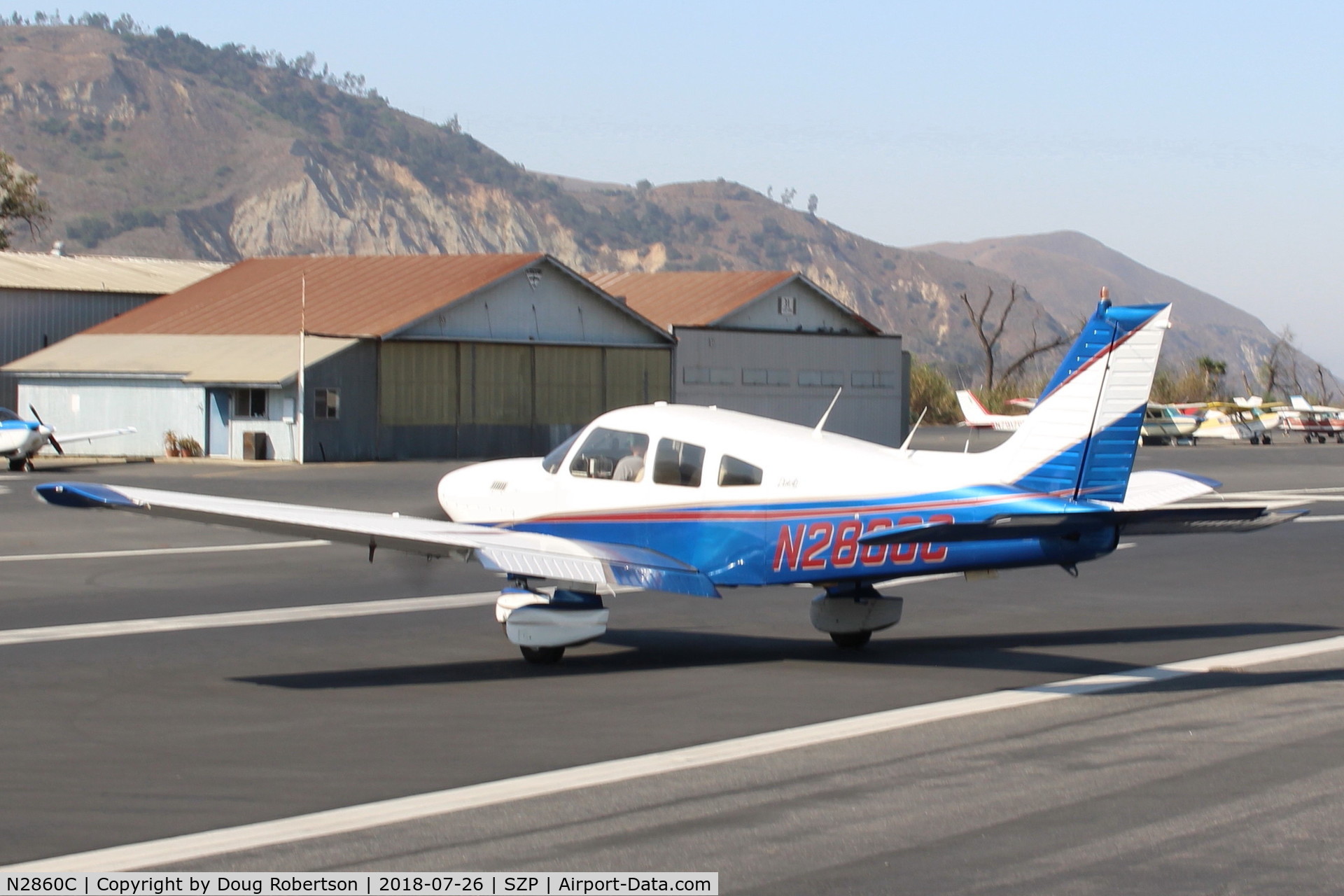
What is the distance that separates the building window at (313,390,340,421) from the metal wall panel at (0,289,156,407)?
1460cm

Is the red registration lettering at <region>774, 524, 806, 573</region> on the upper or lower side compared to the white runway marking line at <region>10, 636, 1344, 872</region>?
upper

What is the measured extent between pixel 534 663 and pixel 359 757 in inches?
135

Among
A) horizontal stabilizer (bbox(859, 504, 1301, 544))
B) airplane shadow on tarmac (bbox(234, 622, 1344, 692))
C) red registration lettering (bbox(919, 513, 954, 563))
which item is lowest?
airplane shadow on tarmac (bbox(234, 622, 1344, 692))

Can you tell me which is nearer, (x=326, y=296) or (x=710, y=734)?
(x=710, y=734)

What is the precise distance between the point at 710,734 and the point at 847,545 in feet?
7.57

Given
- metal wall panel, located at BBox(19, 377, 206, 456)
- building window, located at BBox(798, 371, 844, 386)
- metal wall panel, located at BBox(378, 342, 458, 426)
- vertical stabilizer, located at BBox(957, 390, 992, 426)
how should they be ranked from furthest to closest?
building window, located at BBox(798, 371, 844, 386)
vertical stabilizer, located at BBox(957, 390, 992, 426)
metal wall panel, located at BBox(378, 342, 458, 426)
metal wall panel, located at BBox(19, 377, 206, 456)

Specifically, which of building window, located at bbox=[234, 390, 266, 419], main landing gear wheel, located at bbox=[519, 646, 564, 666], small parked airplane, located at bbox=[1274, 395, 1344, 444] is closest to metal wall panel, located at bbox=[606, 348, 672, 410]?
building window, located at bbox=[234, 390, 266, 419]

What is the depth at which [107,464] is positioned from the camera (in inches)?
1640

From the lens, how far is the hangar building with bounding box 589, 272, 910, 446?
5462 centimetres

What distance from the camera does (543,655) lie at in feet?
39.8

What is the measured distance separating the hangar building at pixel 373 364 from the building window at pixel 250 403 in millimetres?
45

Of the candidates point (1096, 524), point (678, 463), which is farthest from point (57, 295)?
point (1096, 524)

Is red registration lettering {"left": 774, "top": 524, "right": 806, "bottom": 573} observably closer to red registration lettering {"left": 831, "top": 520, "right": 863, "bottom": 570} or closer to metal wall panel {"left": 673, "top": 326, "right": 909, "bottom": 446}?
red registration lettering {"left": 831, "top": 520, "right": 863, "bottom": 570}

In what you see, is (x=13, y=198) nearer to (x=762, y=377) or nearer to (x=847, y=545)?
(x=762, y=377)
